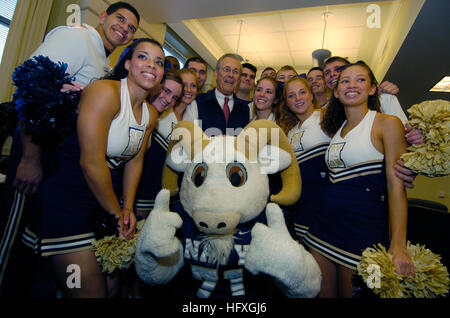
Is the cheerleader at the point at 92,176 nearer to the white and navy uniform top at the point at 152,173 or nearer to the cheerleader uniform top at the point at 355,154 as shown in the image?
the white and navy uniform top at the point at 152,173

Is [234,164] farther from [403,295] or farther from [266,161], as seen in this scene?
[403,295]

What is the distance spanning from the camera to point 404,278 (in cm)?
107

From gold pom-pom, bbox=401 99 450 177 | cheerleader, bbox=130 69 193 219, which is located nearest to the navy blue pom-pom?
cheerleader, bbox=130 69 193 219

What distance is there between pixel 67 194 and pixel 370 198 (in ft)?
5.45

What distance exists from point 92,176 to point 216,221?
2.48ft

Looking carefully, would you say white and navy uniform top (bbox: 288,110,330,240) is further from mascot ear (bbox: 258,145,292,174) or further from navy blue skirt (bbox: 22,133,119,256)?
navy blue skirt (bbox: 22,133,119,256)

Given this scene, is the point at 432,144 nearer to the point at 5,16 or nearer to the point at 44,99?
the point at 44,99

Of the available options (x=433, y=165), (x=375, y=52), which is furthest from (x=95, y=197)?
(x=375, y=52)

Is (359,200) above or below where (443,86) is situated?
below

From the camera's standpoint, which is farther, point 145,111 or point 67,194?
point 145,111

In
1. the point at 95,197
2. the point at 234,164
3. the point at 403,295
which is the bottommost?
the point at 403,295

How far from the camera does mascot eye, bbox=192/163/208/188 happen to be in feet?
3.35

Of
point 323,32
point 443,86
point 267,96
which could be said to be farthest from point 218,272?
point 443,86

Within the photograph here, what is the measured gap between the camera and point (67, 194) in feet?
4.08
